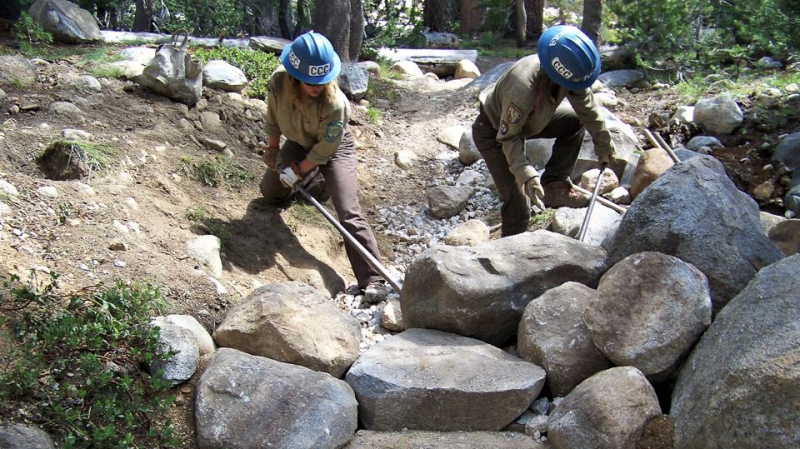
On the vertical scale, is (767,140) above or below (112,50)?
below

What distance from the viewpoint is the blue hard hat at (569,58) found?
4.58 meters

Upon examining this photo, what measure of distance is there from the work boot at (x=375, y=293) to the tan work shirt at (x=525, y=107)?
3.86 ft

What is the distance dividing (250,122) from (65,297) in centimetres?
321

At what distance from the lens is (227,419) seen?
3.45 m

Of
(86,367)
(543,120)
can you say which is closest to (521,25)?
(543,120)

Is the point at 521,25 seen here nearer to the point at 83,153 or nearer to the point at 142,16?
the point at 142,16

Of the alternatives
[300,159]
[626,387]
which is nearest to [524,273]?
[626,387]

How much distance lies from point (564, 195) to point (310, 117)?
7.14ft

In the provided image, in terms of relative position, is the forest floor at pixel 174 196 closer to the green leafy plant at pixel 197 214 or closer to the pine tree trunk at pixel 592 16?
the green leafy plant at pixel 197 214

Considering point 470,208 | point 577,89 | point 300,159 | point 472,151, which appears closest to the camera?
point 577,89

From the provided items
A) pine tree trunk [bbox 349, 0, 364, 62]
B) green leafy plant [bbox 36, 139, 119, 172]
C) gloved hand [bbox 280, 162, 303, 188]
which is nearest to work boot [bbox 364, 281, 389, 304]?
gloved hand [bbox 280, 162, 303, 188]

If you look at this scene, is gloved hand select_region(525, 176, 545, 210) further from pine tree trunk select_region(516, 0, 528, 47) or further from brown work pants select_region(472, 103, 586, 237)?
pine tree trunk select_region(516, 0, 528, 47)

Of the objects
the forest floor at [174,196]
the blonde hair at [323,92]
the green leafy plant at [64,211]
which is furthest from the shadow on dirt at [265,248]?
the blonde hair at [323,92]

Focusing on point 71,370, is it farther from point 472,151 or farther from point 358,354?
point 472,151
